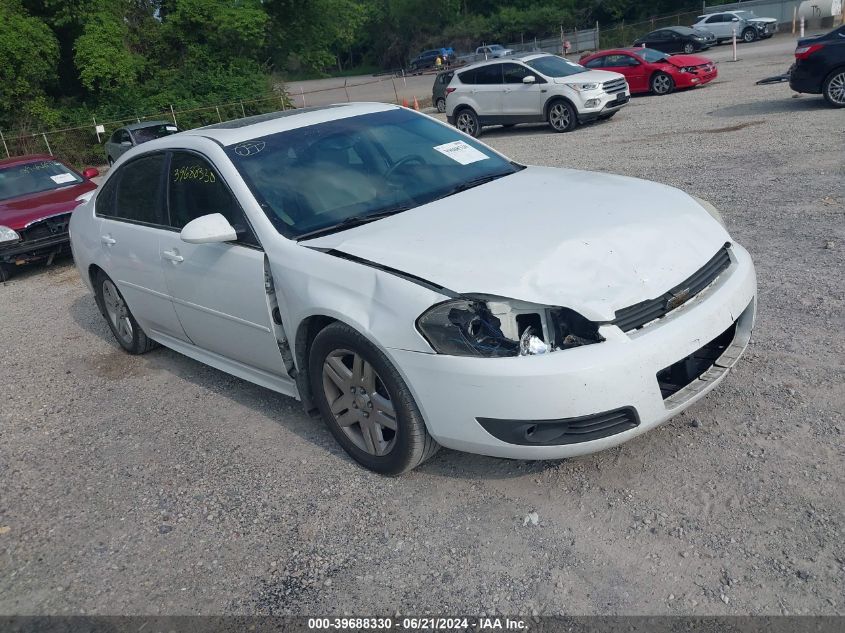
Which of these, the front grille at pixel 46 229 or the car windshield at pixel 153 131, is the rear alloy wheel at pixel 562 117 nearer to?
the front grille at pixel 46 229

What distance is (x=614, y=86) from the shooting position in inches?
658

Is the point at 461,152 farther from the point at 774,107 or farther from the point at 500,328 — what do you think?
the point at 774,107

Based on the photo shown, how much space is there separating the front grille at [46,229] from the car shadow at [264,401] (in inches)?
116

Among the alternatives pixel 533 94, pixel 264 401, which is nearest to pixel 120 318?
pixel 264 401

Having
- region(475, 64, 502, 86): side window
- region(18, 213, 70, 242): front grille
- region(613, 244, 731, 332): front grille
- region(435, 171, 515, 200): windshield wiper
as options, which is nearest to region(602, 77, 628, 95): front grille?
region(475, 64, 502, 86): side window

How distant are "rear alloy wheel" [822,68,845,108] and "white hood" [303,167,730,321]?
10.8 metres

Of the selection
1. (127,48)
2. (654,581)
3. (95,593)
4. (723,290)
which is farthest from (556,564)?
(127,48)

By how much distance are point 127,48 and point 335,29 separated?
13000mm

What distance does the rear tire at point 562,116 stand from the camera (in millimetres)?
16469

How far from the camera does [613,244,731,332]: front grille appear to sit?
Answer: 3223 mm

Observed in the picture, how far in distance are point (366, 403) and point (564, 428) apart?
3.35 feet

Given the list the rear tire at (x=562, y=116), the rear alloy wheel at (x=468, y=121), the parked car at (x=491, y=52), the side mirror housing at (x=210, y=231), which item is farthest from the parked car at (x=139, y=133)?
the parked car at (x=491, y=52)

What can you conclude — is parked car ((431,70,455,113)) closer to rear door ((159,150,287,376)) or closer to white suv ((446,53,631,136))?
white suv ((446,53,631,136))

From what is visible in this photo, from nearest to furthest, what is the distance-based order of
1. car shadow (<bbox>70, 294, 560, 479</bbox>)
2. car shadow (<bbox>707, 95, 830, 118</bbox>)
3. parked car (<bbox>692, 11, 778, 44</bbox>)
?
car shadow (<bbox>70, 294, 560, 479</bbox>), car shadow (<bbox>707, 95, 830, 118</bbox>), parked car (<bbox>692, 11, 778, 44</bbox>)
